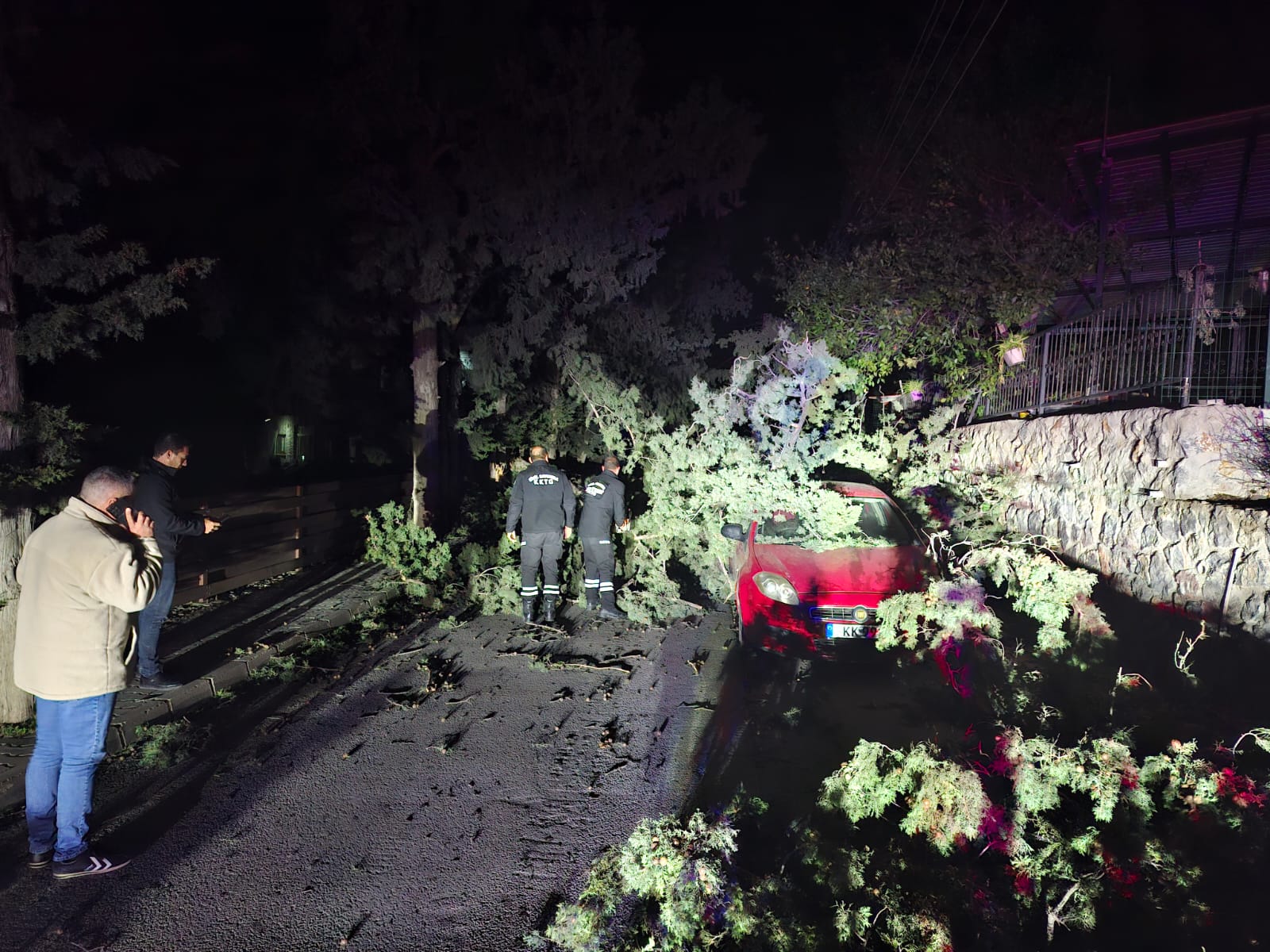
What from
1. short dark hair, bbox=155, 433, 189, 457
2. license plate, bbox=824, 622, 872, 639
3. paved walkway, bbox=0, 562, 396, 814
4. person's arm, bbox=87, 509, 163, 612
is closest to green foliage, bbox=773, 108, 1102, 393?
license plate, bbox=824, 622, 872, 639

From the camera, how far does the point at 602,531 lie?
7816 millimetres

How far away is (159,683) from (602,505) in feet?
13.8

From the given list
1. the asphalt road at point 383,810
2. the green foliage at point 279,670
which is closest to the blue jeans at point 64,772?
the asphalt road at point 383,810

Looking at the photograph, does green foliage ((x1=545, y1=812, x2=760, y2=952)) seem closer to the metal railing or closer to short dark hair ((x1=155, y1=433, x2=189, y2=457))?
short dark hair ((x1=155, y1=433, x2=189, y2=457))

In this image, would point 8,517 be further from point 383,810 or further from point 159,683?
point 383,810

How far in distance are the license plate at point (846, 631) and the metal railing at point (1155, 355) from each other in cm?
403

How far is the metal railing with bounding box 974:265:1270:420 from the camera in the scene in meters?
6.86

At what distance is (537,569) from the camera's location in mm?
7938

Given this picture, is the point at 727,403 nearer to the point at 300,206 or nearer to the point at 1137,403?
the point at 1137,403

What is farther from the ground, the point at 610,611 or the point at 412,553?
the point at 412,553

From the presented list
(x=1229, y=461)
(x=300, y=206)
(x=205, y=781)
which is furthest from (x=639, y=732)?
(x=300, y=206)

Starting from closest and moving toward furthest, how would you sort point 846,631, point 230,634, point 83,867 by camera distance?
point 83,867
point 846,631
point 230,634

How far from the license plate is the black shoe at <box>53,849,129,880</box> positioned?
4.83 meters

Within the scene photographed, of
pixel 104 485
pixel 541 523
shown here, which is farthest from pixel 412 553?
pixel 104 485
